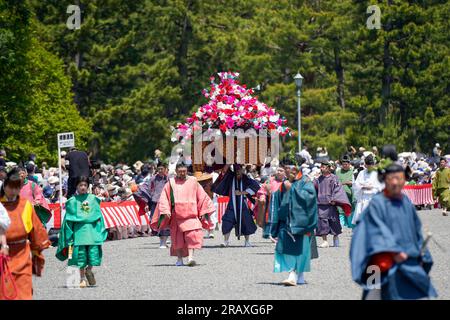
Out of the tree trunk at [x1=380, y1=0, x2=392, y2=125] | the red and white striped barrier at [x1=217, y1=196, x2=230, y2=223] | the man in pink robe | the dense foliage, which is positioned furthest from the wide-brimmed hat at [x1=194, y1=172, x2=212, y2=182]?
the tree trunk at [x1=380, y1=0, x2=392, y2=125]

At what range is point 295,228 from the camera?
1730 cm

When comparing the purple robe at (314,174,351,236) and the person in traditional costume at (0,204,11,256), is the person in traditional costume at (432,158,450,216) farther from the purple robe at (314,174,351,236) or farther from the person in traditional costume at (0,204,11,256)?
the person in traditional costume at (0,204,11,256)

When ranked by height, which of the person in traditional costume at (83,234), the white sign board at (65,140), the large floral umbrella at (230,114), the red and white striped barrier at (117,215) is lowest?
the person in traditional costume at (83,234)

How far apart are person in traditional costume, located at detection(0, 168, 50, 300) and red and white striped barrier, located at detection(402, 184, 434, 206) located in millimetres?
26507

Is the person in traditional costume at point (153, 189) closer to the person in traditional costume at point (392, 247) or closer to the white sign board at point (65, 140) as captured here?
the white sign board at point (65, 140)

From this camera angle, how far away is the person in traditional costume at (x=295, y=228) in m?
17.3

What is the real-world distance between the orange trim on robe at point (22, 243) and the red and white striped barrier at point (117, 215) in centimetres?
1285

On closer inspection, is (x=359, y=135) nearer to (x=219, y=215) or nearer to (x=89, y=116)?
(x=89, y=116)

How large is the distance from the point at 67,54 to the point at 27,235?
149 feet

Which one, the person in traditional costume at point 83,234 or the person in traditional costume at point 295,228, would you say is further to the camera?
the person in traditional costume at point 83,234

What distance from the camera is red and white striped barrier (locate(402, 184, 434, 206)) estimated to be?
4006cm

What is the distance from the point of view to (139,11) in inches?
2486

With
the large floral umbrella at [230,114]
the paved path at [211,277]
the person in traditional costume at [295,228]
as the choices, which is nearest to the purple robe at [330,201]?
the paved path at [211,277]

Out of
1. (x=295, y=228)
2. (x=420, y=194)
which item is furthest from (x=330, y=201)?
(x=420, y=194)
